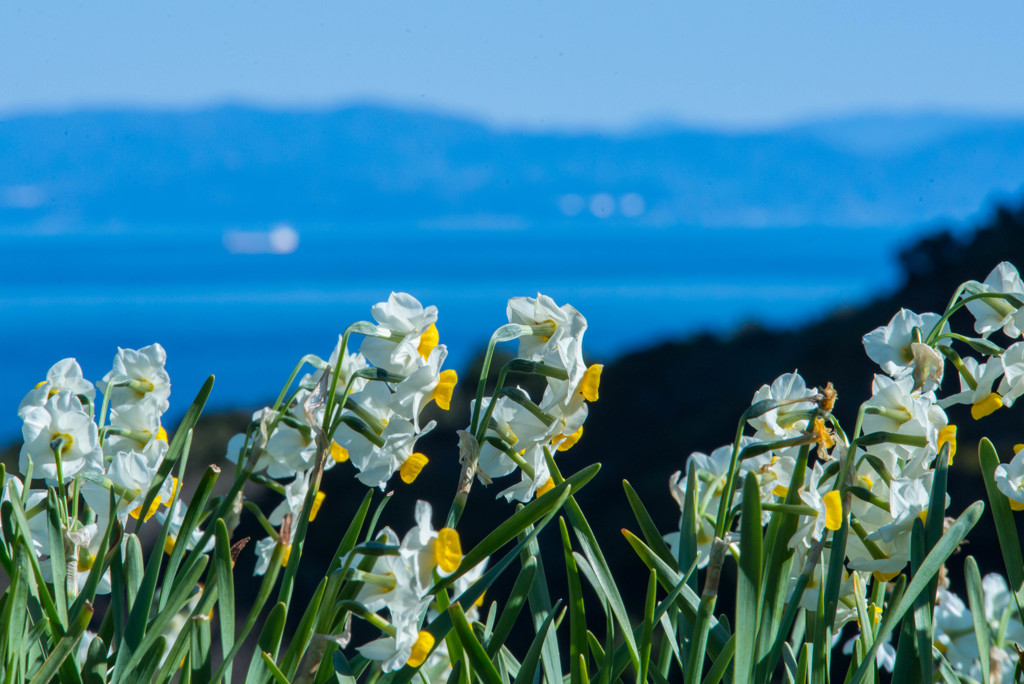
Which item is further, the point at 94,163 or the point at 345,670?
the point at 94,163

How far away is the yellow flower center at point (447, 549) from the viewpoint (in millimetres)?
616

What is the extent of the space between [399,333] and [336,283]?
12896 mm

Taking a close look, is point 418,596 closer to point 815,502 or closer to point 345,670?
A: point 345,670

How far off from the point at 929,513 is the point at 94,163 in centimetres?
1096

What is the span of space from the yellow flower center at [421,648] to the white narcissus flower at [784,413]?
32 cm

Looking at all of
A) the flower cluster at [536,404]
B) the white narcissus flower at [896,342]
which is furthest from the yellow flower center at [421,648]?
the white narcissus flower at [896,342]

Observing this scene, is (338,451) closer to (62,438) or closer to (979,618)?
(62,438)

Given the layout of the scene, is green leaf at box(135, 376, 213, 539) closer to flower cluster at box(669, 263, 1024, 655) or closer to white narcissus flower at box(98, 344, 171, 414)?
white narcissus flower at box(98, 344, 171, 414)

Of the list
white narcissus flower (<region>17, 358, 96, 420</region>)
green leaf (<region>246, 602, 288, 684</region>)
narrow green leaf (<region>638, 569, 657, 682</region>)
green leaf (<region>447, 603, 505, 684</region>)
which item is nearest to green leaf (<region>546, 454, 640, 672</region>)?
narrow green leaf (<region>638, 569, 657, 682</region>)

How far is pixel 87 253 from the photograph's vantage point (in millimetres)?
14625

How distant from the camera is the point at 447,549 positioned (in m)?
0.62

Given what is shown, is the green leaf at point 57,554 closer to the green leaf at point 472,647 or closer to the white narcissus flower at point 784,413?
the green leaf at point 472,647

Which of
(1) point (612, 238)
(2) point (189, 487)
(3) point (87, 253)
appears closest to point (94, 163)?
(3) point (87, 253)

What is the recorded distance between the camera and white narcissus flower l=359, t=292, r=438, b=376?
0.71 meters
